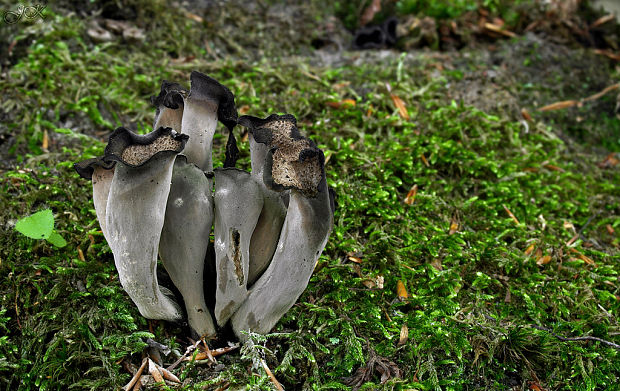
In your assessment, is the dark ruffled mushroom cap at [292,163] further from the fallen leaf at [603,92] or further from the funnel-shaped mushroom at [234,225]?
the fallen leaf at [603,92]

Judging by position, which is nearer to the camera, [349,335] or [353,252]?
[349,335]

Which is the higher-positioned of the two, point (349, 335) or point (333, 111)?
point (333, 111)

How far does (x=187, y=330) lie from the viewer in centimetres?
250

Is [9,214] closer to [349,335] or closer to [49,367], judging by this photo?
[49,367]

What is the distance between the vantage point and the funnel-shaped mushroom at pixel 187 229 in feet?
7.01

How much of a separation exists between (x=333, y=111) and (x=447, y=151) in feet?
3.47

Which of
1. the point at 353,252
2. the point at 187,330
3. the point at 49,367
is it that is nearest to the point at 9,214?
the point at 49,367

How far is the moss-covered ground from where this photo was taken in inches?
95.5

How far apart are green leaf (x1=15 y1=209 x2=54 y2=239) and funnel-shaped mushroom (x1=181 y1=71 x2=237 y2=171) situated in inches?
37.7

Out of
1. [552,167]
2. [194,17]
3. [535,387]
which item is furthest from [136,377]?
[194,17]

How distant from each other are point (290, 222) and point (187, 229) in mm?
499

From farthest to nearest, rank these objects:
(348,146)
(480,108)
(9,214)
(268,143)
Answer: (480,108), (348,146), (9,214), (268,143)

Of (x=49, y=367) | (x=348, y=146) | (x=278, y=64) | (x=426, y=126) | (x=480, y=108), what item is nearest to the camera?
(x=49, y=367)

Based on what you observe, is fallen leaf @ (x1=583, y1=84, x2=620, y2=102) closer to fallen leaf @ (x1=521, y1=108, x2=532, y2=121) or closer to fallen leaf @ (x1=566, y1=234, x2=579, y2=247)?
fallen leaf @ (x1=521, y1=108, x2=532, y2=121)
